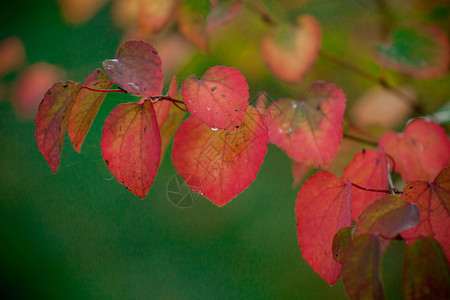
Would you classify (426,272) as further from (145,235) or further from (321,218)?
→ (145,235)

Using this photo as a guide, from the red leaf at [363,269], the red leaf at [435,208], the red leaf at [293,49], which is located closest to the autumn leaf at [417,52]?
the red leaf at [293,49]

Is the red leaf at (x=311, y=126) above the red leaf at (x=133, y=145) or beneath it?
beneath

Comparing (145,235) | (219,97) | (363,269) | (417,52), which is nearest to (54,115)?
(219,97)

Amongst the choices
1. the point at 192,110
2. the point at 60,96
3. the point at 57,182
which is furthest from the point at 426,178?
the point at 57,182

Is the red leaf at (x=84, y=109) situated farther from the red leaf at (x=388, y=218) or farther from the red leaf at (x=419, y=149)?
the red leaf at (x=419, y=149)

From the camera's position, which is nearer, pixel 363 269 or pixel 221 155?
pixel 363 269

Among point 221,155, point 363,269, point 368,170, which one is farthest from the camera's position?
point 368,170
